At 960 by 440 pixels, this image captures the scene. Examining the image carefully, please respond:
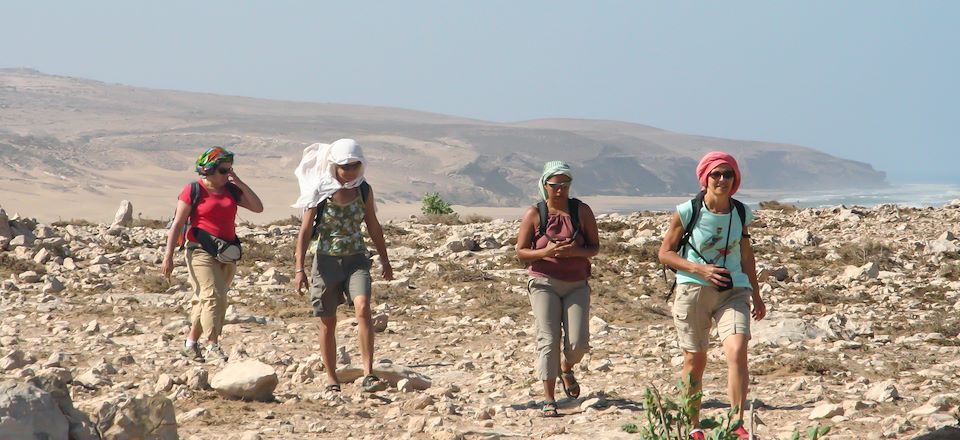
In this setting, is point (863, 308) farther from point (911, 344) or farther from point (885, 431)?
point (885, 431)

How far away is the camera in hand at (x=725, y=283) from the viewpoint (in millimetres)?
5719

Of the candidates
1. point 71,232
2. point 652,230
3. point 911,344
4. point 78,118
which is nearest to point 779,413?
point 911,344

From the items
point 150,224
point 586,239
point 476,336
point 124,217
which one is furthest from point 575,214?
point 124,217

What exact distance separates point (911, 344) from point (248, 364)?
4.97 meters

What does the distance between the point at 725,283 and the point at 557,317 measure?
1.37 meters

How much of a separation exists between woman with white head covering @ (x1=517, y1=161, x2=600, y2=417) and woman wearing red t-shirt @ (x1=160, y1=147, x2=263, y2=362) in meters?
2.42

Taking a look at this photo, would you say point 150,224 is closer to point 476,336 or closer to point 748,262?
point 476,336

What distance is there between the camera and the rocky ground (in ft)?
21.2

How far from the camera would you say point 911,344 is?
28.9 feet

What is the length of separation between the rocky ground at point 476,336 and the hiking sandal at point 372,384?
3.0 inches

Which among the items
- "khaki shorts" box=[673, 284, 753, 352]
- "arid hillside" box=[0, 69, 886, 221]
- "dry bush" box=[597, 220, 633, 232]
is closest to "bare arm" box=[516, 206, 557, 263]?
"khaki shorts" box=[673, 284, 753, 352]

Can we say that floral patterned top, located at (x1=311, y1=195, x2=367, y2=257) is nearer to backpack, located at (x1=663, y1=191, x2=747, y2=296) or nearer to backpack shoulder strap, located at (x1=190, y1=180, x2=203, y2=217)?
backpack shoulder strap, located at (x1=190, y1=180, x2=203, y2=217)

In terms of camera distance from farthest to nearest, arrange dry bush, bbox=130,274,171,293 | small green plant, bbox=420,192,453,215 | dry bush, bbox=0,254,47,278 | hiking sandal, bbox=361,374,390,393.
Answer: small green plant, bbox=420,192,453,215 < dry bush, bbox=0,254,47,278 < dry bush, bbox=130,274,171,293 < hiking sandal, bbox=361,374,390,393

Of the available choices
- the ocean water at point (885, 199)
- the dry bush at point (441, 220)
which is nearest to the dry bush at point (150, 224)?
the dry bush at point (441, 220)
